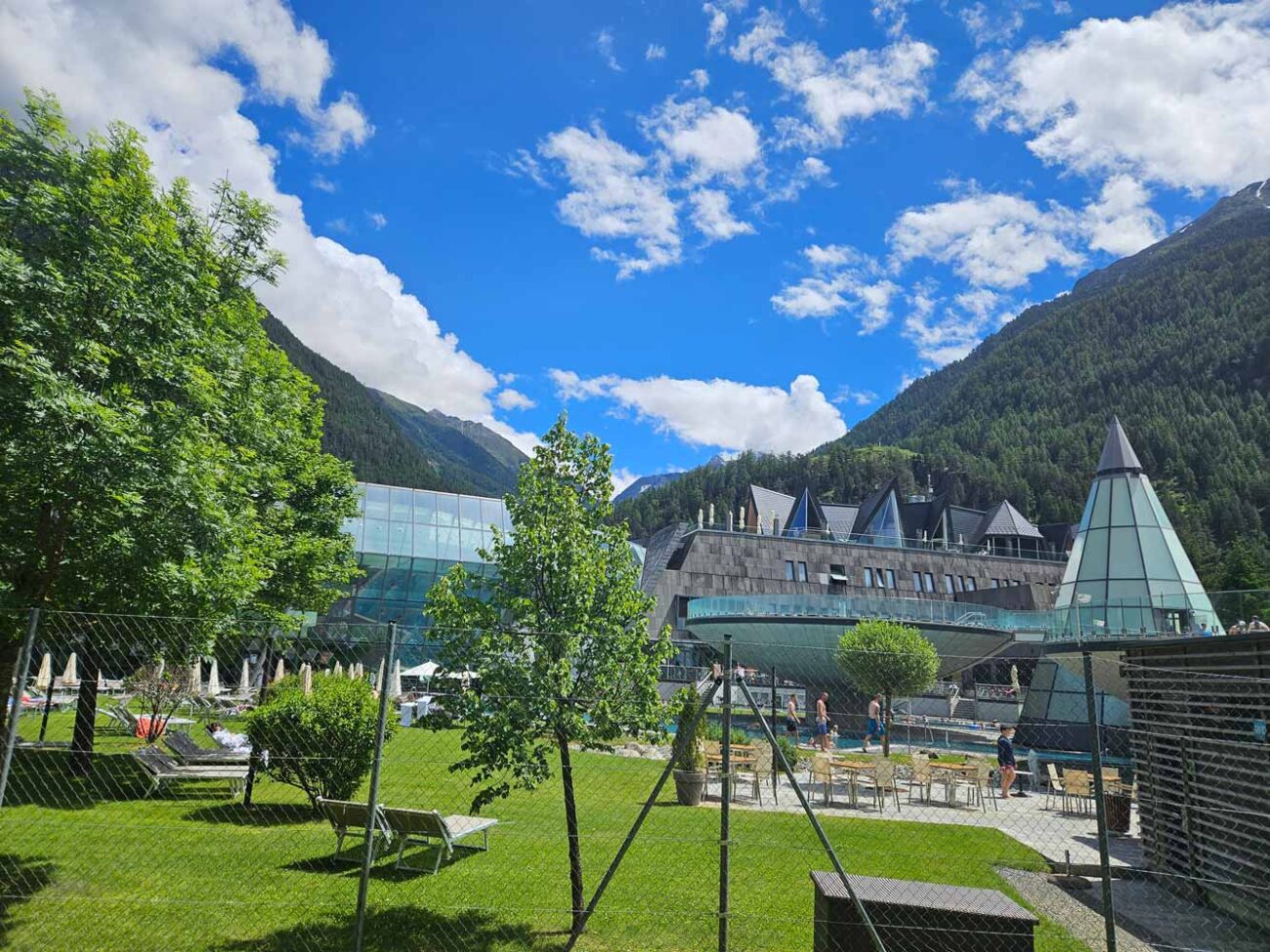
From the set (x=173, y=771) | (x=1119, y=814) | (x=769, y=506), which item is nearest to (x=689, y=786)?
(x=1119, y=814)

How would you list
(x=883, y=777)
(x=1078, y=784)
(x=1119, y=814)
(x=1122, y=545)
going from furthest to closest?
(x=1122, y=545)
(x=1078, y=784)
(x=883, y=777)
(x=1119, y=814)

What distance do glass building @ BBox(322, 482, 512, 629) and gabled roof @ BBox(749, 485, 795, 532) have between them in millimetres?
27327

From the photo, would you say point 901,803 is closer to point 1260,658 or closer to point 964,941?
point 1260,658

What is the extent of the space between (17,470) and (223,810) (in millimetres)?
7405

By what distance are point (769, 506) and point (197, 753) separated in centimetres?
5901

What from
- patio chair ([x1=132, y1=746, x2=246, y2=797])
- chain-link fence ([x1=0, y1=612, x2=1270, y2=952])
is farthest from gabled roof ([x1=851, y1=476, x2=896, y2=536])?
patio chair ([x1=132, y1=746, x2=246, y2=797])

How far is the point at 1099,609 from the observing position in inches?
1002

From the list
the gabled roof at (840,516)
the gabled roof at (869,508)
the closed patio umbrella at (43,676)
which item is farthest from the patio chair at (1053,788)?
the gabled roof at (840,516)

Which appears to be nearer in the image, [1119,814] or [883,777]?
[1119,814]

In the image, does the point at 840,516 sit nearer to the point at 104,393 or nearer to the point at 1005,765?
the point at 1005,765

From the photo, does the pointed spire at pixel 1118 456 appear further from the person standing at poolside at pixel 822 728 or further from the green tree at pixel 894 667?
the person standing at poolside at pixel 822 728

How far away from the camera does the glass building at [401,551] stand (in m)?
45.9

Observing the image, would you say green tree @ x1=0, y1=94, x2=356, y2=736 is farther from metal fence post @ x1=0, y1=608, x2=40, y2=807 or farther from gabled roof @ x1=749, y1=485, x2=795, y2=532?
gabled roof @ x1=749, y1=485, x2=795, y2=532

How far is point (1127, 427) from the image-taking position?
144 metres
